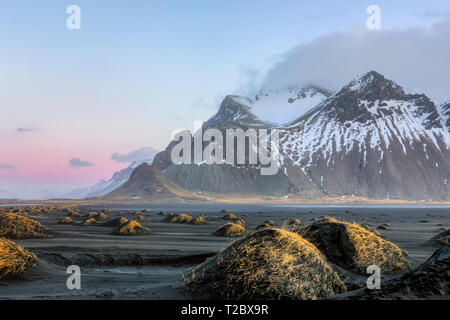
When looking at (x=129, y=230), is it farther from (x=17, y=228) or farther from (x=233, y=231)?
(x=17, y=228)

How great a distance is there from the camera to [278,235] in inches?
436

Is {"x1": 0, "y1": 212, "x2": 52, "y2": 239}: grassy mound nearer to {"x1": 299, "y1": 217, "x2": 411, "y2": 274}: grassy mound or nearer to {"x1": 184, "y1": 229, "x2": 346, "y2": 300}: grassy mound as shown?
{"x1": 184, "y1": 229, "x2": 346, "y2": 300}: grassy mound

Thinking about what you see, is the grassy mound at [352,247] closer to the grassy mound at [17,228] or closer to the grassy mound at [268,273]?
the grassy mound at [268,273]

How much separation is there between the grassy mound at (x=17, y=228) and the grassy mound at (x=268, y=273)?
61.8ft

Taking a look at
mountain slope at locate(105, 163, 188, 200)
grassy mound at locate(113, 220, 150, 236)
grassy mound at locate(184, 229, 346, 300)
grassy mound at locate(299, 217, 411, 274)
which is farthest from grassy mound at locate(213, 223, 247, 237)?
mountain slope at locate(105, 163, 188, 200)

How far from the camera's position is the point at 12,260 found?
42.1ft

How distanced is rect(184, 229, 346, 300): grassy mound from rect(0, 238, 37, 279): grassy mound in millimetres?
5575

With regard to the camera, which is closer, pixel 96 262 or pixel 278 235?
pixel 278 235

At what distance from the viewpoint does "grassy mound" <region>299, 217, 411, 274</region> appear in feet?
46.8
